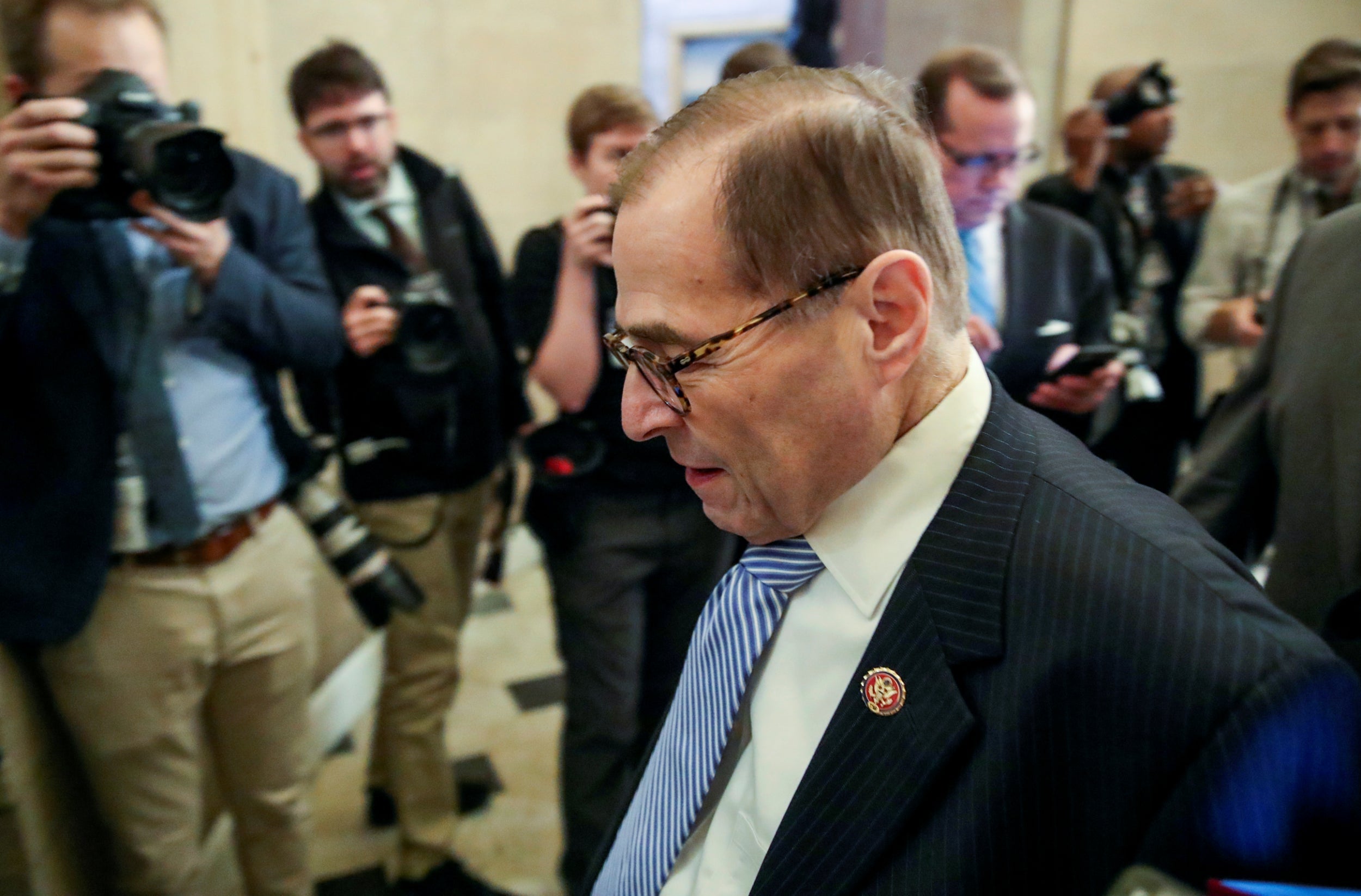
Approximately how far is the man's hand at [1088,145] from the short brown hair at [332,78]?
2.24 meters

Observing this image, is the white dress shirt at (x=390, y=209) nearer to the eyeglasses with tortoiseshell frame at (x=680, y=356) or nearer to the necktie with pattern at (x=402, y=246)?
the necktie with pattern at (x=402, y=246)

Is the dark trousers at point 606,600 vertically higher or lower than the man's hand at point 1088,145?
lower

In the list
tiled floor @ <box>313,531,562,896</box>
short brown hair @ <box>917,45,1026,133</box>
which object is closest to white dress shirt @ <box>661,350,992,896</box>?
short brown hair @ <box>917,45,1026,133</box>

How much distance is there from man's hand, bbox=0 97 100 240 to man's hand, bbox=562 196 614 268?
2.63 feet

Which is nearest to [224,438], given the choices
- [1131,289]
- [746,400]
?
[746,400]

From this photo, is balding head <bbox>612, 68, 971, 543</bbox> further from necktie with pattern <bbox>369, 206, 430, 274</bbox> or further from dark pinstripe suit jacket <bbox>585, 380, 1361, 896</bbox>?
necktie with pattern <bbox>369, 206, 430, 274</bbox>

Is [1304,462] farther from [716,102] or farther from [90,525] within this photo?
[90,525]

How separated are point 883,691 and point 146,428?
1327mm

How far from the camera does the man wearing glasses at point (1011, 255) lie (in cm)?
176

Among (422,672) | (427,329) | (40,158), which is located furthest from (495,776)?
(40,158)

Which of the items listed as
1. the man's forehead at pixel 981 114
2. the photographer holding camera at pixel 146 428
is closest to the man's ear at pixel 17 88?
the photographer holding camera at pixel 146 428

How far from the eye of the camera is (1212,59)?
14.9ft

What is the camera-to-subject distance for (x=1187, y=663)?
63cm

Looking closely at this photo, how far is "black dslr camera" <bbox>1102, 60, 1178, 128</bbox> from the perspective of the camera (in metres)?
2.82
